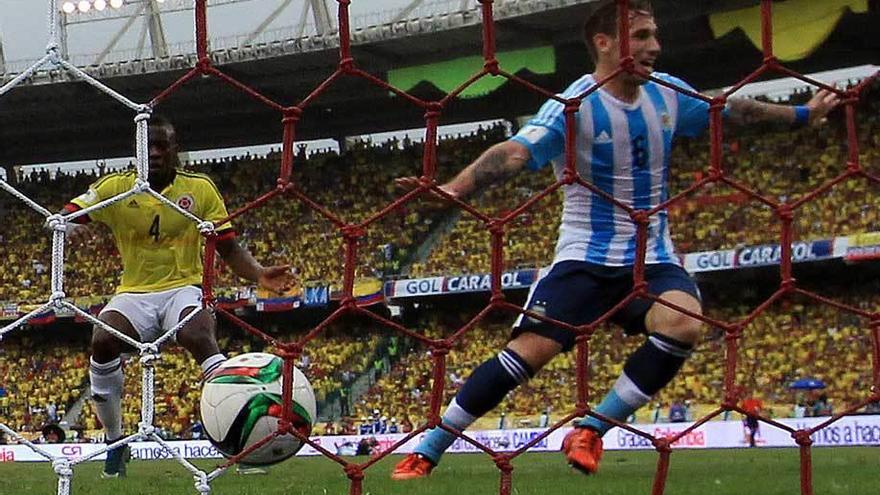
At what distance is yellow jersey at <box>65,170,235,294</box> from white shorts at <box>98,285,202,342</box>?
6 centimetres

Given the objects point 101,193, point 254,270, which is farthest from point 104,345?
point 254,270

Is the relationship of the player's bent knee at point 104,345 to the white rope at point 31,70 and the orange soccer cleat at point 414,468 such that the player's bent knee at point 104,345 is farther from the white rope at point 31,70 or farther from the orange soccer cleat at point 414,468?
the white rope at point 31,70

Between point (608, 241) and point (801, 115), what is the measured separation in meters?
0.91

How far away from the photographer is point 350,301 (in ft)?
11.0

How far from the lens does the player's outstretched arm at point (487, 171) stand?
3674mm

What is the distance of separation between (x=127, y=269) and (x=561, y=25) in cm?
1239

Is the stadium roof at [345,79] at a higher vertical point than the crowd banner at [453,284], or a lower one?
higher

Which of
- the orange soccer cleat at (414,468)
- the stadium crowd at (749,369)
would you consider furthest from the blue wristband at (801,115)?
the stadium crowd at (749,369)

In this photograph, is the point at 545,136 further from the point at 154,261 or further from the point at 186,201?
the point at 154,261

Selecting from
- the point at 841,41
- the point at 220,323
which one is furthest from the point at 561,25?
the point at 220,323

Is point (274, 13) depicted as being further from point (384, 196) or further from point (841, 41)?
point (841, 41)

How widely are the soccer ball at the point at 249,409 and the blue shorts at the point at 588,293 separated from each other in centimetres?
100

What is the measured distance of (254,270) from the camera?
17.9 feet

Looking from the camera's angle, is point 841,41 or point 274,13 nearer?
point 841,41
